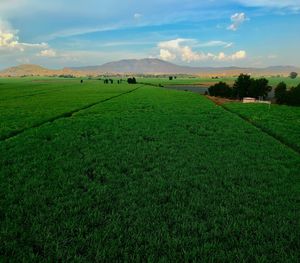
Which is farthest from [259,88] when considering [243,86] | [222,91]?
[222,91]

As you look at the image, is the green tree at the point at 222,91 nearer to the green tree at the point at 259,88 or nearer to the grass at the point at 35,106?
the green tree at the point at 259,88

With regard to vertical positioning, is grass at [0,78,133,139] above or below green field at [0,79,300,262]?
below

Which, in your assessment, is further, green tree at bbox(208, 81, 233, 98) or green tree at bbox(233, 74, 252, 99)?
green tree at bbox(208, 81, 233, 98)

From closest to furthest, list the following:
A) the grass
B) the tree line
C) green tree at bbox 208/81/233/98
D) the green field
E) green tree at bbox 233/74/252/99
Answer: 1. the green field
2. the grass
3. the tree line
4. green tree at bbox 233/74/252/99
5. green tree at bbox 208/81/233/98

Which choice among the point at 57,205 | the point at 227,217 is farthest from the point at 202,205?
the point at 57,205

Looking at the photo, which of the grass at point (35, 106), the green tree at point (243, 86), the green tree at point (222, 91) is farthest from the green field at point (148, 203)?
the green tree at point (222, 91)

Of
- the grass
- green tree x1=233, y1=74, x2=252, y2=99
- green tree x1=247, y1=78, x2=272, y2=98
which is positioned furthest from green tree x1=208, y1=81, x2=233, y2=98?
the grass

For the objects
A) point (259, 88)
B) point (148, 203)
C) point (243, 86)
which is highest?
point (148, 203)

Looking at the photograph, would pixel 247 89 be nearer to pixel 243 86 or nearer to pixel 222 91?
pixel 243 86

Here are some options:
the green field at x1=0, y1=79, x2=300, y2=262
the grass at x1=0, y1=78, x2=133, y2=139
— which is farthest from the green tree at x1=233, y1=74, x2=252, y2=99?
the green field at x1=0, y1=79, x2=300, y2=262

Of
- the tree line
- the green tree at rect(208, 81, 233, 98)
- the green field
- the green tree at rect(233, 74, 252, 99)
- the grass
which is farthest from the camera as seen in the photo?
the green tree at rect(208, 81, 233, 98)

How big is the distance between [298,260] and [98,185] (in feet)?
18.8

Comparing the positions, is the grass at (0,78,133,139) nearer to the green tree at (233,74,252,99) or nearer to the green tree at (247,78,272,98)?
the green tree at (233,74,252,99)

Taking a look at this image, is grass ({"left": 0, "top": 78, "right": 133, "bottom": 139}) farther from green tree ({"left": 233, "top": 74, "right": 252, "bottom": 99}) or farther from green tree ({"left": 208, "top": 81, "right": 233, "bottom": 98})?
green tree ({"left": 233, "top": 74, "right": 252, "bottom": 99})
